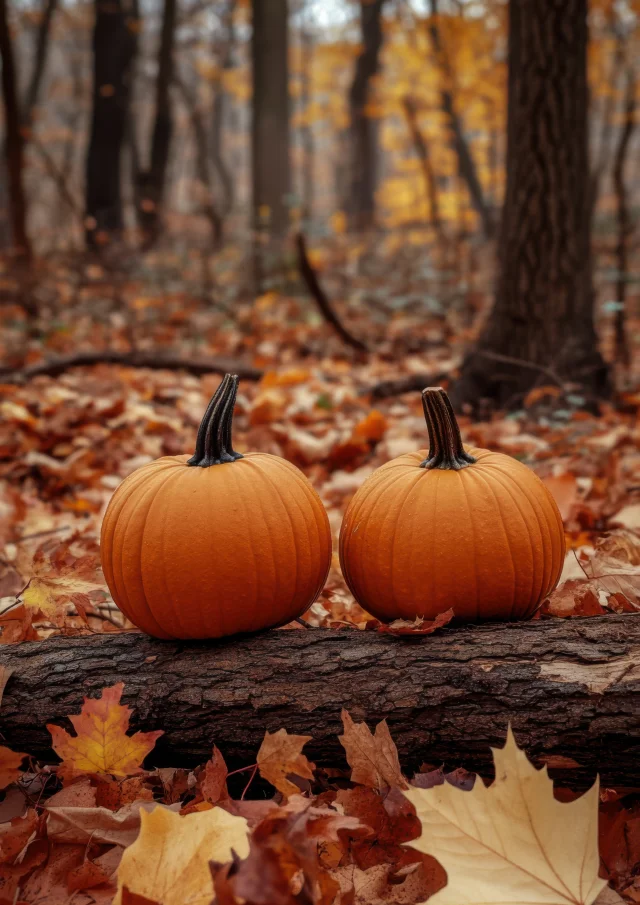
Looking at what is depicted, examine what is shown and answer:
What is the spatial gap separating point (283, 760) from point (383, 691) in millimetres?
244

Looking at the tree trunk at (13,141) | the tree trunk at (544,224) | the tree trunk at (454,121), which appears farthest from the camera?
the tree trunk at (454,121)

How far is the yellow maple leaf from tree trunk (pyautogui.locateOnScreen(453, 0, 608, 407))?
3.43 meters

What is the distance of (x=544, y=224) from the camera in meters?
4.45

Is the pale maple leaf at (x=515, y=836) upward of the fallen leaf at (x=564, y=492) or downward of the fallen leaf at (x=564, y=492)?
downward

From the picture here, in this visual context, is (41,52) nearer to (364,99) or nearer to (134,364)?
(364,99)

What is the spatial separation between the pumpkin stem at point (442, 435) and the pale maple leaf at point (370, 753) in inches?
25.7

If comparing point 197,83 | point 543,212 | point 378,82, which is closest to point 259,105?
point 378,82

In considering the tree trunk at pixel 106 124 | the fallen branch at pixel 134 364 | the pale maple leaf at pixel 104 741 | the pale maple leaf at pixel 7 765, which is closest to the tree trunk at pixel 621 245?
the fallen branch at pixel 134 364

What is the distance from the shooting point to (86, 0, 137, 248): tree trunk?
1330cm

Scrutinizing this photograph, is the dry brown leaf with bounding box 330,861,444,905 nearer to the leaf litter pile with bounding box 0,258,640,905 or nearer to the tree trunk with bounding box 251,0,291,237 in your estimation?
the leaf litter pile with bounding box 0,258,640,905

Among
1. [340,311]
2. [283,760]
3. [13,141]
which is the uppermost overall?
[13,141]

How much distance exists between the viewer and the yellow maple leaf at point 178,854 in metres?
1.23

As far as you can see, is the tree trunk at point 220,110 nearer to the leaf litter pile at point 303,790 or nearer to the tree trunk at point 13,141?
the tree trunk at point 13,141

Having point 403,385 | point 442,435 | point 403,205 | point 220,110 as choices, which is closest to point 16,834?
point 442,435
